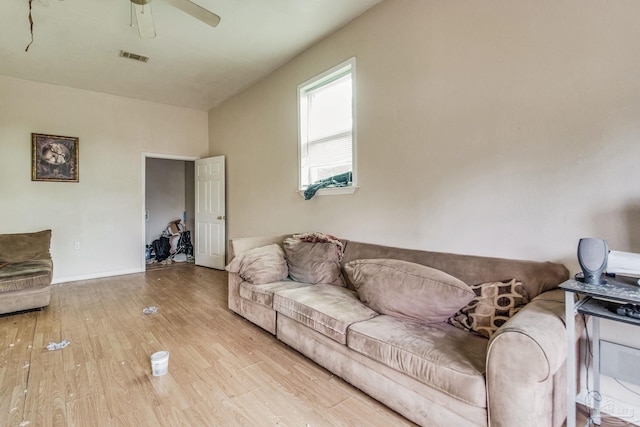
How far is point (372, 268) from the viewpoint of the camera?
2148mm

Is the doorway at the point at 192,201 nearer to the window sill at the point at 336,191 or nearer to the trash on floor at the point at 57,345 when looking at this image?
the window sill at the point at 336,191

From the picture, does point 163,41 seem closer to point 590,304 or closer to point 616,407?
point 590,304

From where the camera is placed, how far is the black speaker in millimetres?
1359

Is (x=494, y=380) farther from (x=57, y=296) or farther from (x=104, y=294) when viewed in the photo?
(x=57, y=296)

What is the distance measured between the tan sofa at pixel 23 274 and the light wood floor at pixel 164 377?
149 mm

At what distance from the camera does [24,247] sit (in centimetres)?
373

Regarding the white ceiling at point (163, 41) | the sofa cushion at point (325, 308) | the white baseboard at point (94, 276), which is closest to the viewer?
the sofa cushion at point (325, 308)

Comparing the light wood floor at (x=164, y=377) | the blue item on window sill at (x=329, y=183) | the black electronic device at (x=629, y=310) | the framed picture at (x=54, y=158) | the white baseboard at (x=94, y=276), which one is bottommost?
the light wood floor at (x=164, y=377)

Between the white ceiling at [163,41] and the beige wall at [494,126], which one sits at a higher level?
the white ceiling at [163,41]

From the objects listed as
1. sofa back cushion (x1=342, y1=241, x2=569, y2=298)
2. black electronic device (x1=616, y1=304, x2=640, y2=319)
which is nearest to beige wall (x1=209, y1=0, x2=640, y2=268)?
sofa back cushion (x1=342, y1=241, x2=569, y2=298)

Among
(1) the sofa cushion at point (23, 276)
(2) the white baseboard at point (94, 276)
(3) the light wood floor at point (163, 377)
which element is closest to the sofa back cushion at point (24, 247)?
(1) the sofa cushion at point (23, 276)

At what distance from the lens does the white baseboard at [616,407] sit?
1572 millimetres

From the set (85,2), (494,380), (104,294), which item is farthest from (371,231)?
(104,294)

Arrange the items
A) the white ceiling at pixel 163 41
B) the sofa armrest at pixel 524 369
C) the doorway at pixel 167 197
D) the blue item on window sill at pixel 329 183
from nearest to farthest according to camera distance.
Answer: the sofa armrest at pixel 524 369 < the white ceiling at pixel 163 41 < the blue item on window sill at pixel 329 183 < the doorway at pixel 167 197
